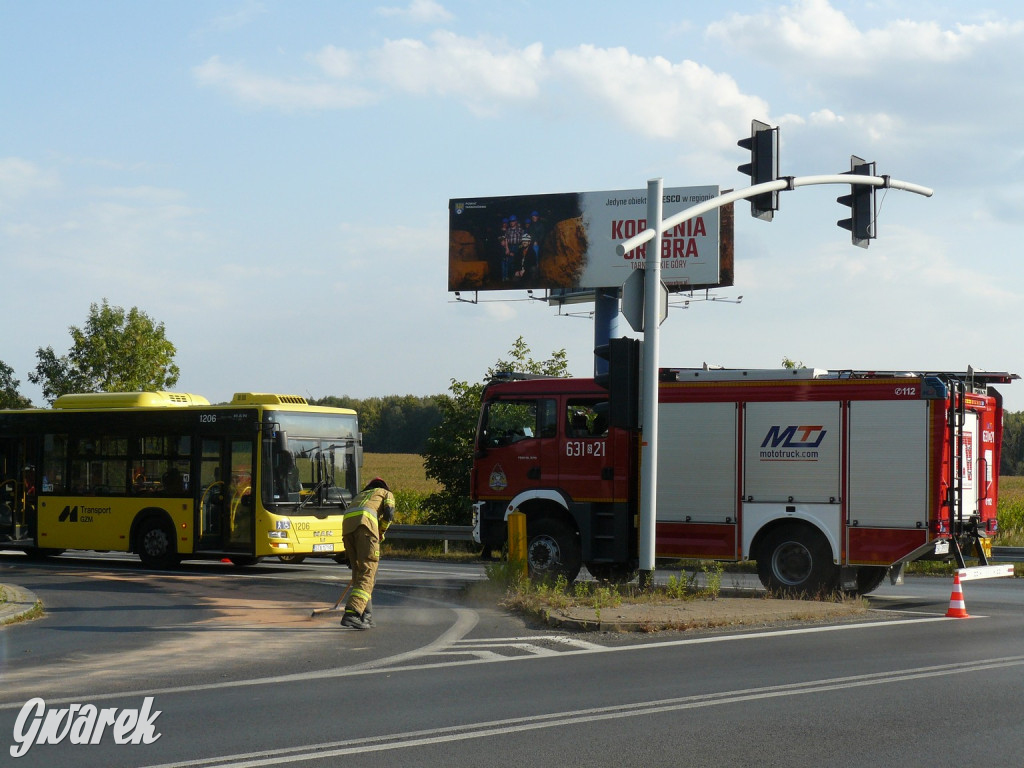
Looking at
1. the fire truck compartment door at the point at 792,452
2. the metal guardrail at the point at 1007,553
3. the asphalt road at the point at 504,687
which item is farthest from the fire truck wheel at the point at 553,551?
the metal guardrail at the point at 1007,553

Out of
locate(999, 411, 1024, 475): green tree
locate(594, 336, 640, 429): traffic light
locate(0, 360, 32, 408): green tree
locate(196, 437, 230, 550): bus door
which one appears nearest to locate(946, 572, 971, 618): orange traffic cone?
locate(594, 336, 640, 429): traffic light

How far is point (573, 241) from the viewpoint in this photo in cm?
3500

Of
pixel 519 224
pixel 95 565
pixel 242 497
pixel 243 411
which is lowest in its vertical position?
pixel 95 565

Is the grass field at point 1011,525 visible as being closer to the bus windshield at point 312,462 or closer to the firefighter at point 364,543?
the bus windshield at point 312,462

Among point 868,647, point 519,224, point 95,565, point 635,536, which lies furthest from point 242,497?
point 519,224

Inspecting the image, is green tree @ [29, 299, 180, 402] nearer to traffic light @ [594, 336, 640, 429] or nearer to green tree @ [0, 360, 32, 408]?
green tree @ [0, 360, 32, 408]

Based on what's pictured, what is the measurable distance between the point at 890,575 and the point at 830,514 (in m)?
Result: 1.46

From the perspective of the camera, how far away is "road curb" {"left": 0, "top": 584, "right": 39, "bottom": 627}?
535 inches

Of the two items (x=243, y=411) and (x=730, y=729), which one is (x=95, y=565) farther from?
(x=730, y=729)

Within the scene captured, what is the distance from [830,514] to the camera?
15.6 meters

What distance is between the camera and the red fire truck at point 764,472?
15.3 m

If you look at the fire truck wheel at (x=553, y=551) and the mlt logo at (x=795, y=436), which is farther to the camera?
the fire truck wheel at (x=553, y=551)

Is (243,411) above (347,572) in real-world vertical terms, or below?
above

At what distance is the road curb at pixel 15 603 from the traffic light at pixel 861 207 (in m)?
11.7
